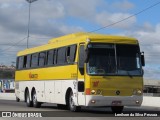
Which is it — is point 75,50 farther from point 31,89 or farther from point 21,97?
point 21,97

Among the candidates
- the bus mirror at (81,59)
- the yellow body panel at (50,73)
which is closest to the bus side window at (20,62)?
the yellow body panel at (50,73)

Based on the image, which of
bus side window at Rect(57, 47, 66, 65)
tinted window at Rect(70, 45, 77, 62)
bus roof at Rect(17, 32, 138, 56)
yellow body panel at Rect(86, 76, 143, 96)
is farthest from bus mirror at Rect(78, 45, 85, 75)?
bus side window at Rect(57, 47, 66, 65)

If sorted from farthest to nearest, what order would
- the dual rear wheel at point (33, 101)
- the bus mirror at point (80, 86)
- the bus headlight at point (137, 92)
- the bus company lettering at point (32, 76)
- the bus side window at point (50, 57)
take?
the dual rear wheel at point (33, 101), the bus company lettering at point (32, 76), the bus side window at point (50, 57), the bus mirror at point (80, 86), the bus headlight at point (137, 92)

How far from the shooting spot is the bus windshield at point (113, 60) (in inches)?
836

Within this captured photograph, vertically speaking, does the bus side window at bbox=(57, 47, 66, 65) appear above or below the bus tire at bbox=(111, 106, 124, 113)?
above

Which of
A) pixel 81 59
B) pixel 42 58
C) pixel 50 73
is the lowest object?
pixel 50 73

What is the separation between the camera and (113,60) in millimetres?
21391

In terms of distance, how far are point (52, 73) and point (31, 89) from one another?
452cm

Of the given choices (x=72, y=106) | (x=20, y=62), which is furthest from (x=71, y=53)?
(x=20, y=62)

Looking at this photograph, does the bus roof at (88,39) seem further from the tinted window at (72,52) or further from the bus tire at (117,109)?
the bus tire at (117,109)

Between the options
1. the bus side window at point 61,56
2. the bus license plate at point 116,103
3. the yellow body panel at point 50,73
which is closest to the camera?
the bus license plate at point 116,103

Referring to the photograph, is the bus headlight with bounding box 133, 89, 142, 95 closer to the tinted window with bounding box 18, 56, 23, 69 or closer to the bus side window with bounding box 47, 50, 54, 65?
the bus side window with bounding box 47, 50, 54, 65

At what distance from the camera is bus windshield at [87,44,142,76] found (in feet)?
69.7

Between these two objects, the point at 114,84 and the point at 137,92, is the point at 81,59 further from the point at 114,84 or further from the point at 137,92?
the point at 137,92
